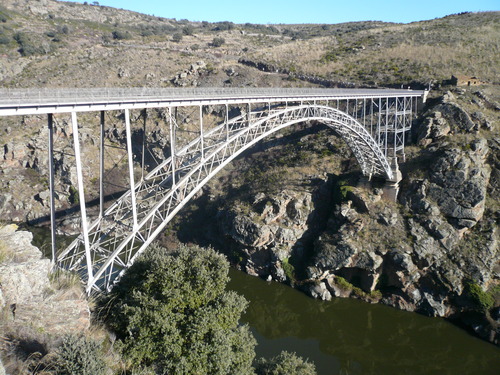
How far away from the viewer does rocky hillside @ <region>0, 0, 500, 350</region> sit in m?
25.5

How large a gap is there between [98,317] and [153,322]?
73.9 inches

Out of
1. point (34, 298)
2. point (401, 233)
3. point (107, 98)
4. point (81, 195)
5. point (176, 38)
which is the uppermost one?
point (176, 38)

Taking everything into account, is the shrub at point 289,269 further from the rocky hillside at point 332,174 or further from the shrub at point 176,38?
the shrub at point 176,38

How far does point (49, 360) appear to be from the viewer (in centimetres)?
716

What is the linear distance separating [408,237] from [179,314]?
69.5 feet

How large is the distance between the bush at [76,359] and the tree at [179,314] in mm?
2520

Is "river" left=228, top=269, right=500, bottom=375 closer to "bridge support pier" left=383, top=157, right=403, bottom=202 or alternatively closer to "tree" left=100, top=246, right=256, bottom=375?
"bridge support pier" left=383, top=157, right=403, bottom=202

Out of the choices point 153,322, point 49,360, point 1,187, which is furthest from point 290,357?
point 1,187

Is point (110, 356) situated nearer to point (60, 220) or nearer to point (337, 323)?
point (337, 323)

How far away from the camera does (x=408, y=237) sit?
87.2 ft

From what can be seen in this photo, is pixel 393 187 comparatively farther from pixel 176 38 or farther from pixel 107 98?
pixel 176 38

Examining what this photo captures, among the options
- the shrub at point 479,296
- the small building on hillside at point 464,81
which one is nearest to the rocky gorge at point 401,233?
the shrub at point 479,296

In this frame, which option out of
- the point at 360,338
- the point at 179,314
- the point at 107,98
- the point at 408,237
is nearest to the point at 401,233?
the point at 408,237

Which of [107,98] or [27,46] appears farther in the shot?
[27,46]
